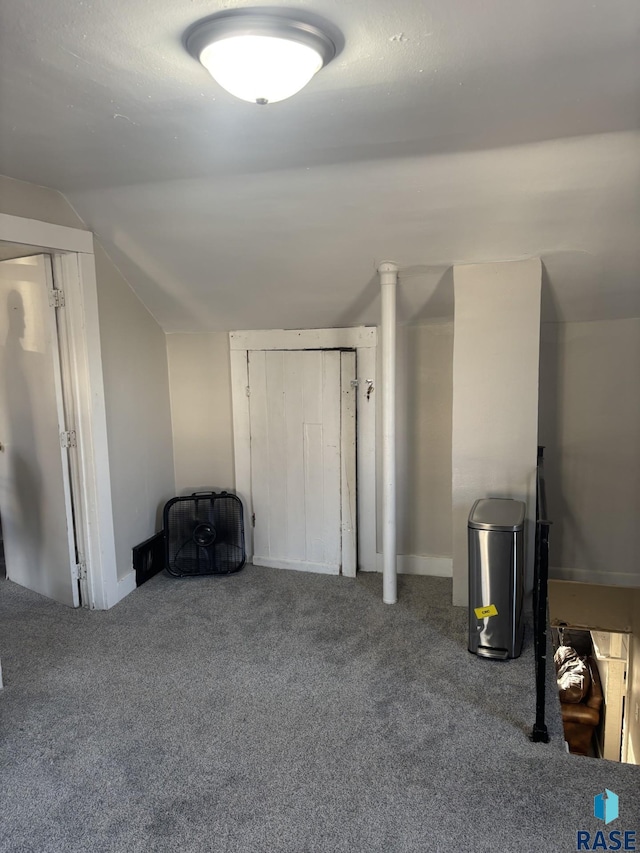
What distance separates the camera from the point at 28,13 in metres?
1.38

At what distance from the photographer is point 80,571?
10.7 ft

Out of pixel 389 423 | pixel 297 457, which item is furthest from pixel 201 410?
pixel 389 423

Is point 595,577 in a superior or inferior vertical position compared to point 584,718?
superior

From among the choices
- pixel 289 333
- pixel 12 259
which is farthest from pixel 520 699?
pixel 12 259

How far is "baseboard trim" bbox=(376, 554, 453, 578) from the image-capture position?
12.0 feet

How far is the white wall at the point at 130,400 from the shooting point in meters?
3.19

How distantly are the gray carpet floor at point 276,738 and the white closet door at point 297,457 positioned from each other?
0.58 metres

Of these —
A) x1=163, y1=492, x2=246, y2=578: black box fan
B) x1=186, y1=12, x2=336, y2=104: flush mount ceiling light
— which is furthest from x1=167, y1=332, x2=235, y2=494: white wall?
x1=186, y1=12, x2=336, y2=104: flush mount ceiling light

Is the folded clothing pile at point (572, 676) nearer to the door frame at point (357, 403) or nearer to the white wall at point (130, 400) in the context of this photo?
the door frame at point (357, 403)

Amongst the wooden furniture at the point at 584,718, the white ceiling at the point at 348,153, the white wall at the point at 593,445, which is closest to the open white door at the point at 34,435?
the white ceiling at the point at 348,153

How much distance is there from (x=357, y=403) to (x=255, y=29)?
235 cm

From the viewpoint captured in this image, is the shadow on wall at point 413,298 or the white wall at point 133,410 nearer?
the shadow on wall at point 413,298

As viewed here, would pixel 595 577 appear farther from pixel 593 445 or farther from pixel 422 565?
pixel 422 565

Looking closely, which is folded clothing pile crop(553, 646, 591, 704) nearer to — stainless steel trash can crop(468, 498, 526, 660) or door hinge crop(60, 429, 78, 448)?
stainless steel trash can crop(468, 498, 526, 660)
